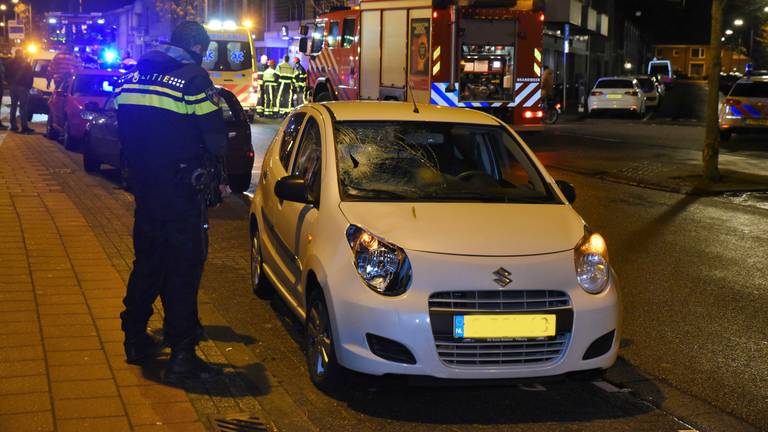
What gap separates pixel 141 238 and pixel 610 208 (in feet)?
28.7

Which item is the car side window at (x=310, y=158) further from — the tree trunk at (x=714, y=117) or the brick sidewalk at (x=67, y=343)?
the tree trunk at (x=714, y=117)

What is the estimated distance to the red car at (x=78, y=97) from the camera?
18969 millimetres

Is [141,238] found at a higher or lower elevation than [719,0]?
lower

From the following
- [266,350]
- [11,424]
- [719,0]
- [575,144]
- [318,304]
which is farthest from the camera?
[575,144]

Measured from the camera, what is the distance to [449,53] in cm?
1989

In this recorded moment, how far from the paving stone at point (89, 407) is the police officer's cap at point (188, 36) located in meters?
2.03

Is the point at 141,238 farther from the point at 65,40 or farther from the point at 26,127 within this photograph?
the point at 65,40

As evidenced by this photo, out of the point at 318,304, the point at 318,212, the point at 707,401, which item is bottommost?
the point at 707,401

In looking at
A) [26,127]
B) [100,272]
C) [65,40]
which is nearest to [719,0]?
[100,272]

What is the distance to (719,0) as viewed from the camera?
53.2ft

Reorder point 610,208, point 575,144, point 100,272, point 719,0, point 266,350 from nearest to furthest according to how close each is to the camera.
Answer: point 266,350 → point 100,272 → point 610,208 → point 719,0 → point 575,144

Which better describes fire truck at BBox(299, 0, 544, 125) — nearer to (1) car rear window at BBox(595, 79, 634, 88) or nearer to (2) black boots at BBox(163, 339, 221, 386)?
(2) black boots at BBox(163, 339, 221, 386)

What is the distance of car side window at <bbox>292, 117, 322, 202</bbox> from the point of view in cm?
646

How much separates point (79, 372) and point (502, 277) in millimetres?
2401
